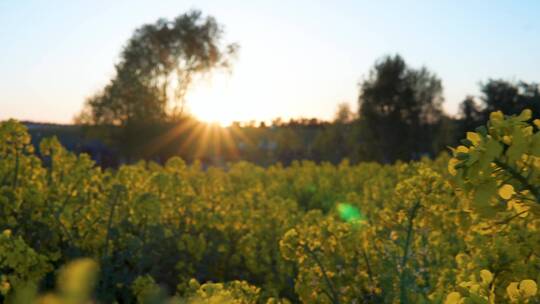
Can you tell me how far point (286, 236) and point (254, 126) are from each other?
4682 cm

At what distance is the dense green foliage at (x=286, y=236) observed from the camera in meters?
1.58

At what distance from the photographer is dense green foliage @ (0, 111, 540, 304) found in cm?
158

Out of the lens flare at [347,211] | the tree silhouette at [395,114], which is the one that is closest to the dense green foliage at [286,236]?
the lens flare at [347,211]

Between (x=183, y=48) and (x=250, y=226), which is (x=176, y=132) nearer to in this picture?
(x=183, y=48)

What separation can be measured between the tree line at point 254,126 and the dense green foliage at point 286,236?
1706 centimetres

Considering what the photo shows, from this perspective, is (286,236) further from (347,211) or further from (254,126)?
(254,126)

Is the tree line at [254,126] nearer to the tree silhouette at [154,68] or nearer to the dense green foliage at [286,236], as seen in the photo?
the tree silhouette at [154,68]

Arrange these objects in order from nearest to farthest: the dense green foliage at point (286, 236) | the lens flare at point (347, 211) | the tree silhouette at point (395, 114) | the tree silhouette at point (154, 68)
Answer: the dense green foliage at point (286, 236), the lens flare at point (347, 211), the tree silhouette at point (395, 114), the tree silhouette at point (154, 68)

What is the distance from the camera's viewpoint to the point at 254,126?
164 feet

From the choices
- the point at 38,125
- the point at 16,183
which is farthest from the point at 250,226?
the point at 38,125

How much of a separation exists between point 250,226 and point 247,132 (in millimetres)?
39558

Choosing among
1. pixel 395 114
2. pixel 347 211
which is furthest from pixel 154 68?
pixel 347 211

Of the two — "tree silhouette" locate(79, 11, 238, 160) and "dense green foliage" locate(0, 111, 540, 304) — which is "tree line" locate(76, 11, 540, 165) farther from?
"dense green foliage" locate(0, 111, 540, 304)

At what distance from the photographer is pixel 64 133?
56.5 metres
